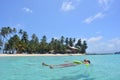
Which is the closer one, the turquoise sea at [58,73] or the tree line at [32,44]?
the turquoise sea at [58,73]

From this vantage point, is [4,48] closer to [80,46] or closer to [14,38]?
[14,38]

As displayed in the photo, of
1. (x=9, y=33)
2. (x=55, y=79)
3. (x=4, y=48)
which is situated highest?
(x=9, y=33)

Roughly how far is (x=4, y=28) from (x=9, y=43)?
5512 mm

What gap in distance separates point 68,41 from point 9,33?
109ft

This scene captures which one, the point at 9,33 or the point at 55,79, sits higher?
the point at 9,33

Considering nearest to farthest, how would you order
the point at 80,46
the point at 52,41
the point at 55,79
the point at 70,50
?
the point at 55,79
the point at 52,41
the point at 70,50
the point at 80,46

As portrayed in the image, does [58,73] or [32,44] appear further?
[32,44]

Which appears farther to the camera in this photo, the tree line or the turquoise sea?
the tree line

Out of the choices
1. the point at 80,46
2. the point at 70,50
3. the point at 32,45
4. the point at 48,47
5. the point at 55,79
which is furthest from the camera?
the point at 80,46

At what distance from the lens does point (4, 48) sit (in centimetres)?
7375

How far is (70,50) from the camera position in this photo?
101 m

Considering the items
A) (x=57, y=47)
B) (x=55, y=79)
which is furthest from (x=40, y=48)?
(x=55, y=79)

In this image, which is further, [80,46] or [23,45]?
[80,46]

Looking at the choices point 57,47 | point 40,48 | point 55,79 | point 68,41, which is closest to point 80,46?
point 68,41
